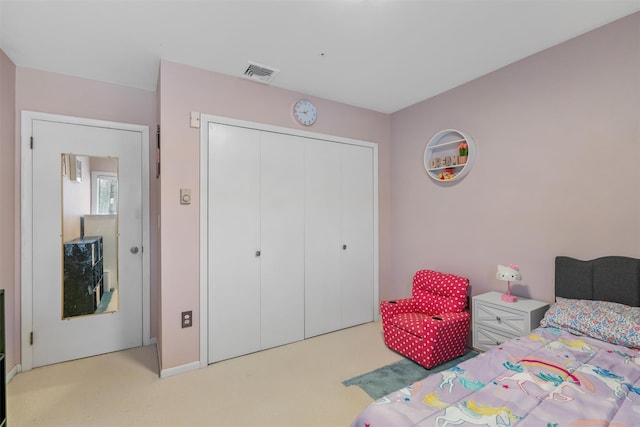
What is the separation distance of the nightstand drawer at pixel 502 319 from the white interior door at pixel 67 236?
10.4ft

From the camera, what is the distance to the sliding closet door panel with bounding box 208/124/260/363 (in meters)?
2.65

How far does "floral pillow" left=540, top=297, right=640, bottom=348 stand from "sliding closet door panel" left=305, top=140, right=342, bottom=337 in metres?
1.93

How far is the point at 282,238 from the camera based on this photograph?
3.01m

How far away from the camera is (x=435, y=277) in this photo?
2.97 m

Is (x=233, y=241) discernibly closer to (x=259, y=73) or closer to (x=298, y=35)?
(x=259, y=73)

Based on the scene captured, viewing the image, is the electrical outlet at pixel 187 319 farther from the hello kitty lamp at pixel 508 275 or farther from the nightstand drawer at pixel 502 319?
the hello kitty lamp at pixel 508 275

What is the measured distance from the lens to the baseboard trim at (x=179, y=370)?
2391mm

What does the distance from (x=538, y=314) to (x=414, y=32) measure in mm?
2280

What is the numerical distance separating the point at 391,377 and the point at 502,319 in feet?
3.26

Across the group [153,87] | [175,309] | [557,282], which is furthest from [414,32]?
[175,309]

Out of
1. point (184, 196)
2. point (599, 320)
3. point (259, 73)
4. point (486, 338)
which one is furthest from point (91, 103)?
point (599, 320)

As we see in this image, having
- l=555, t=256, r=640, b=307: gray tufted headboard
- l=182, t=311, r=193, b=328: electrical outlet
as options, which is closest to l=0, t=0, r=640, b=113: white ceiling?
l=555, t=256, r=640, b=307: gray tufted headboard

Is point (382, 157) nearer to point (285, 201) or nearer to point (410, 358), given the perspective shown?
point (285, 201)

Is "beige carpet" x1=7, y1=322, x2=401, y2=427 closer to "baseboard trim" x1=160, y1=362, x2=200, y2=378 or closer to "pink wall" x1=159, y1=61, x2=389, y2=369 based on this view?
"baseboard trim" x1=160, y1=362, x2=200, y2=378
